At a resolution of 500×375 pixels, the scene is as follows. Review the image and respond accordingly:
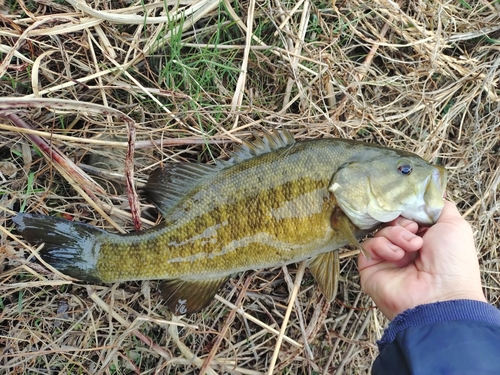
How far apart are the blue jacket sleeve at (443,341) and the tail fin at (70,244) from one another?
1480mm

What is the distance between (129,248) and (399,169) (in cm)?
141

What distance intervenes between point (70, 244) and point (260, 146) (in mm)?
1095

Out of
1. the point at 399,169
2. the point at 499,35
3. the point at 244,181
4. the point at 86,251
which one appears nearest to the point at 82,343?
the point at 86,251

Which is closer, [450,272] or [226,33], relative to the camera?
[450,272]

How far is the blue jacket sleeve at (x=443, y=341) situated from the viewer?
1741 mm

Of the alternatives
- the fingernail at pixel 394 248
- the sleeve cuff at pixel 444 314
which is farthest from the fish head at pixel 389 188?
the sleeve cuff at pixel 444 314

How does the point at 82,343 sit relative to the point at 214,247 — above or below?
below

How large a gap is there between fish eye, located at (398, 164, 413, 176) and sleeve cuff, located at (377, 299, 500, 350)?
2.07ft

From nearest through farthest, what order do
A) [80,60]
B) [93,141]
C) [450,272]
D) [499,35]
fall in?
1. [450,272]
2. [93,141]
3. [80,60]
4. [499,35]

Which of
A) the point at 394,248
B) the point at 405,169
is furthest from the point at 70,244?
the point at 405,169

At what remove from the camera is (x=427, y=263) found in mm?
2088

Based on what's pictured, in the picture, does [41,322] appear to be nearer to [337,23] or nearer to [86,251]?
[86,251]

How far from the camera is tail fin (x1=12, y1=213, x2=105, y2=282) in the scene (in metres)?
2.14

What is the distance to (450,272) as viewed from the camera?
2.03 meters
